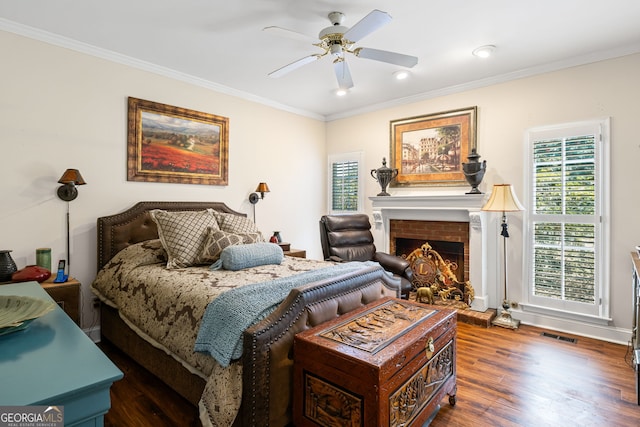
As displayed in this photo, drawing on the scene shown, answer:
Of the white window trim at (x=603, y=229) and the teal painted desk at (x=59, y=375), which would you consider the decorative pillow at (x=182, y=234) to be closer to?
the teal painted desk at (x=59, y=375)

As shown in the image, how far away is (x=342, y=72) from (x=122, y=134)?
2284mm

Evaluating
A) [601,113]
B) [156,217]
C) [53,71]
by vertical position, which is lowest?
[156,217]

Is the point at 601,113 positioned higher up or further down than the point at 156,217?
higher up

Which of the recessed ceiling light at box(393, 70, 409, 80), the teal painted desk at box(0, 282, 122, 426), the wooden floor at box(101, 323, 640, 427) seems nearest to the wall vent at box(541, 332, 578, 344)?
the wooden floor at box(101, 323, 640, 427)

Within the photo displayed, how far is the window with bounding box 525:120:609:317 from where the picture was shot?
10.6 ft

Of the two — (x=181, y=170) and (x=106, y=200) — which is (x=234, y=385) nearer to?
(x=106, y=200)

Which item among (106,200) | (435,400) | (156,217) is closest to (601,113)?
(435,400)

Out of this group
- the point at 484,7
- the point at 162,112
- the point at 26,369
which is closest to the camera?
the point at 26,369

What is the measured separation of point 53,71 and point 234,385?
312 cm

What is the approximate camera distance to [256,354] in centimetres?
164

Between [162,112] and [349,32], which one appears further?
[162,112]

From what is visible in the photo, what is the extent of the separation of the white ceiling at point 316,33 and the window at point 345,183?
1480mm

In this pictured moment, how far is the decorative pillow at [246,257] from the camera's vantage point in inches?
106

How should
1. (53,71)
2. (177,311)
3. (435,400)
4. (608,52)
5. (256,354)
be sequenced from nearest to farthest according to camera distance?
(256,354) < (435,400) < (177,311) < (53,71) < (608,52)
